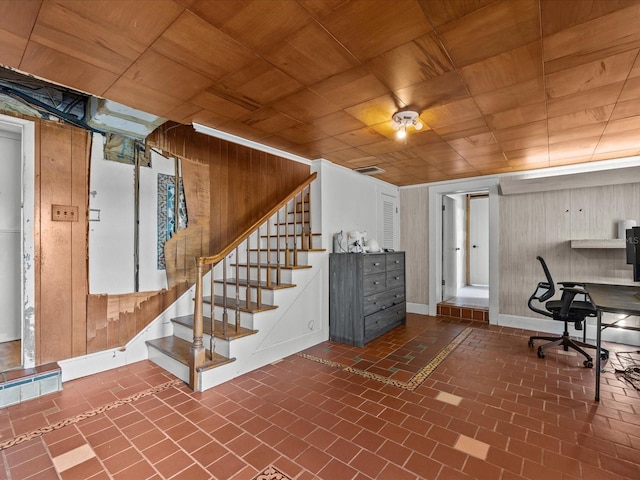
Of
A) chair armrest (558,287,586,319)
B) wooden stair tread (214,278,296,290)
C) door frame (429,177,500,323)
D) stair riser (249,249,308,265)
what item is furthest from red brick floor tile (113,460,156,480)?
door frame (429,177,500,323)

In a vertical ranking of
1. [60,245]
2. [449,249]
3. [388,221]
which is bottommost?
[449,249]

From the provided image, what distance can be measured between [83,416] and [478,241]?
808 cm

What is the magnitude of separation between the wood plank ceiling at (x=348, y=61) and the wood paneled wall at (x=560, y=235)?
140 cm

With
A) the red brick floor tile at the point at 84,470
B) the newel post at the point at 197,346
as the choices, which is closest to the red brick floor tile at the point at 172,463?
the red brick floor tile at the point at 84,470

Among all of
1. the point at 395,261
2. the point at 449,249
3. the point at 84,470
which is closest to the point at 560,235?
the point at 449,249

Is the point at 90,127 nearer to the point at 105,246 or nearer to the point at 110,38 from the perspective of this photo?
the point at 105,246

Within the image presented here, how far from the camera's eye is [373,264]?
4004mm

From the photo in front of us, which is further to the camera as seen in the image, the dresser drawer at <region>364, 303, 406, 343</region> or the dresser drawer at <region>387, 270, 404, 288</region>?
the dresser drawer at <region>387, 270, 404, 288</region>

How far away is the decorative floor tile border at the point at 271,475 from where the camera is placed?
5.32 feet

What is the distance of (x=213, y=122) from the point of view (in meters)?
2.87

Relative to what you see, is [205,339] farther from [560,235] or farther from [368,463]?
[560,235]

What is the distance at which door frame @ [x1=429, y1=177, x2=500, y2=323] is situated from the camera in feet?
15.9

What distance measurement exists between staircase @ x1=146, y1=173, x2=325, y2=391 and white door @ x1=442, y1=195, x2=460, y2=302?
294 cm

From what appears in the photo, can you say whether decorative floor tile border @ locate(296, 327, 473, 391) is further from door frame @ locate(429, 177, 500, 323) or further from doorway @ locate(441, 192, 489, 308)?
doorway @ locate(441, 192, 489, 308)
